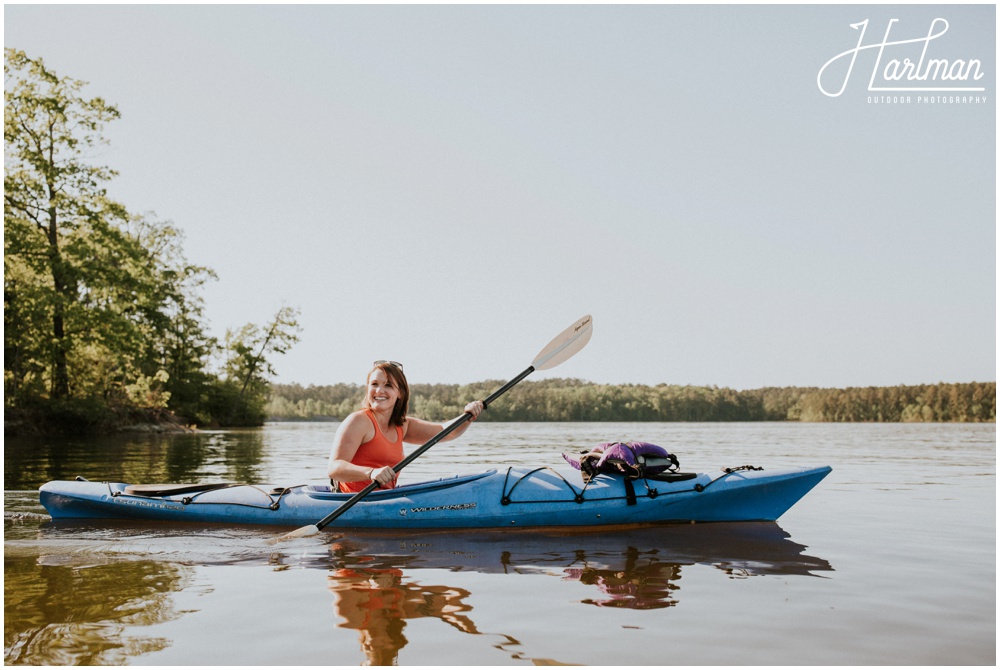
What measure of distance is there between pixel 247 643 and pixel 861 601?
2457 millimetres

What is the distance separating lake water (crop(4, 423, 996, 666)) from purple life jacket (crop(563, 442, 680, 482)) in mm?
376

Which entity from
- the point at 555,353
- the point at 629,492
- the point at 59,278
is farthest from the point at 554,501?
the point at 59,278

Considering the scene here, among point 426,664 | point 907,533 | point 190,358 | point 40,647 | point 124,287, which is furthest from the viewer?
point 190,358

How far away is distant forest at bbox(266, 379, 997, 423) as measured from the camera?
4125 centimetres

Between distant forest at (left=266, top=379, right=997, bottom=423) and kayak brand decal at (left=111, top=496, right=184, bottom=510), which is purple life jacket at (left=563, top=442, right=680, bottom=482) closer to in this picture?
kayak brand decal at (left=111, top=496, right=184, bottom=510)

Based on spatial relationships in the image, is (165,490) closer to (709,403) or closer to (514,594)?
(514,594)

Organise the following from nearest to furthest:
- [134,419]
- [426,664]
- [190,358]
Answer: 1. [426,664]
2. [134,419]
3. [190,358]

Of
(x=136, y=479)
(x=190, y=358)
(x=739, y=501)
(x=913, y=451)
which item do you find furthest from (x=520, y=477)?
(x=190, y=358)

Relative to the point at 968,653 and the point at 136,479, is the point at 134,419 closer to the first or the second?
the point at 136,479

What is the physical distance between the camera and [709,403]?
43250 mm

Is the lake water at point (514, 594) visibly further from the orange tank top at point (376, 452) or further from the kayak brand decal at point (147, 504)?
the orange tank top at point (376, 452)

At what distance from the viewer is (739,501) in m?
5.20

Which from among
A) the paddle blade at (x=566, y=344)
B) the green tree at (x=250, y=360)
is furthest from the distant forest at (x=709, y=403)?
the paddle blade at (x=566, y=344)

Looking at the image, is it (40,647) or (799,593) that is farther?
(799,593)
